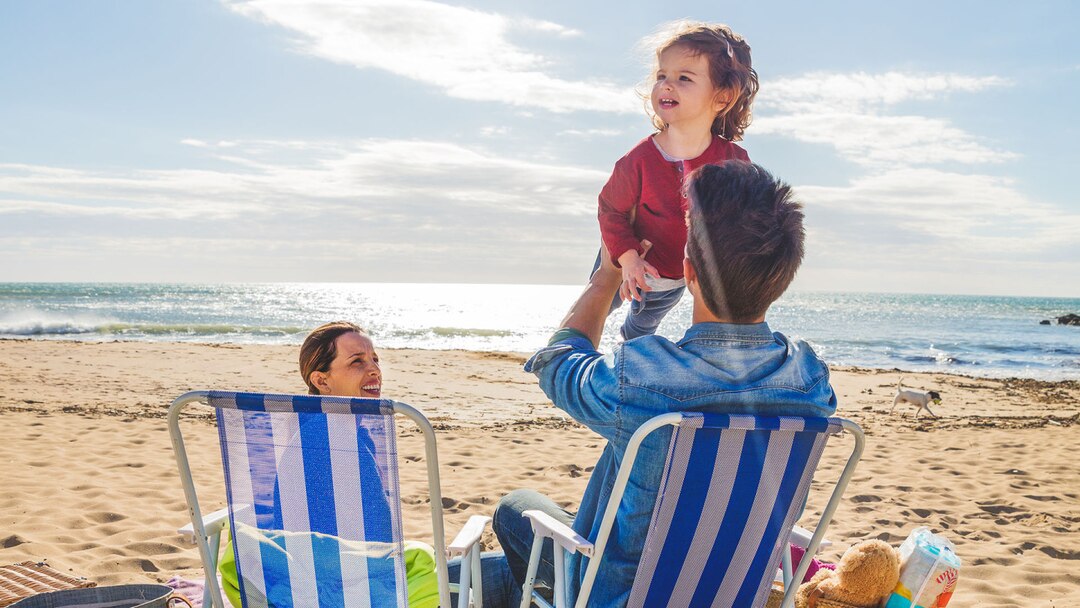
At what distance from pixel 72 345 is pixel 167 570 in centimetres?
1483

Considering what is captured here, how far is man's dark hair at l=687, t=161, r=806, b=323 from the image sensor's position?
1.61 metres

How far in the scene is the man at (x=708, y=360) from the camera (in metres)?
1.63

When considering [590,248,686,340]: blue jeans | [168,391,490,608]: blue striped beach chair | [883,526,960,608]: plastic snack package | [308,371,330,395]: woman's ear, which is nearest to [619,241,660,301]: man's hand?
[590,248,686,340]: blue jeans

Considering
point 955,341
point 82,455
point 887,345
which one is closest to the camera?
point 82,455

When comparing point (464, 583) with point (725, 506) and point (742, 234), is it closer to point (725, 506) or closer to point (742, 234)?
point (725, 506)

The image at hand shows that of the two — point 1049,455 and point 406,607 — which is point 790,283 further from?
point 1049,455

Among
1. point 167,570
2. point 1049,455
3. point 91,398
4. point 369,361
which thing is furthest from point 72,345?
point 1049,455

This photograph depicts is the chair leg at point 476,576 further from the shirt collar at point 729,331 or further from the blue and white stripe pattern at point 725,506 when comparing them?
the shirt collar at point 729,331

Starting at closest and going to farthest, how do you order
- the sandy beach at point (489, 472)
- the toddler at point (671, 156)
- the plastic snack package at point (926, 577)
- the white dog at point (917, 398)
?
1. the toddler at point (671, 156)
2. the plastic snack package at point (926, 577)
3. the sandy beach at point (489, 472)
4. the white dog at point (917, 398)

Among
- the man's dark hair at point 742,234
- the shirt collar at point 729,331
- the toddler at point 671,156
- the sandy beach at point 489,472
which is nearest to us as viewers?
the man's dark hair at point 742,234

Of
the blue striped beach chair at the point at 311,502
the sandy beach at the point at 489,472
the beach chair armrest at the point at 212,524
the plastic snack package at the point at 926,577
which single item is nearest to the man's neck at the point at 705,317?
the blue striped beach chair at the point at 311,502

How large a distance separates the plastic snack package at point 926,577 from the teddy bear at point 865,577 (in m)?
0.03

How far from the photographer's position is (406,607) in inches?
79.2

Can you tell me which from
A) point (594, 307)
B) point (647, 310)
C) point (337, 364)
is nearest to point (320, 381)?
point (337, 364)
